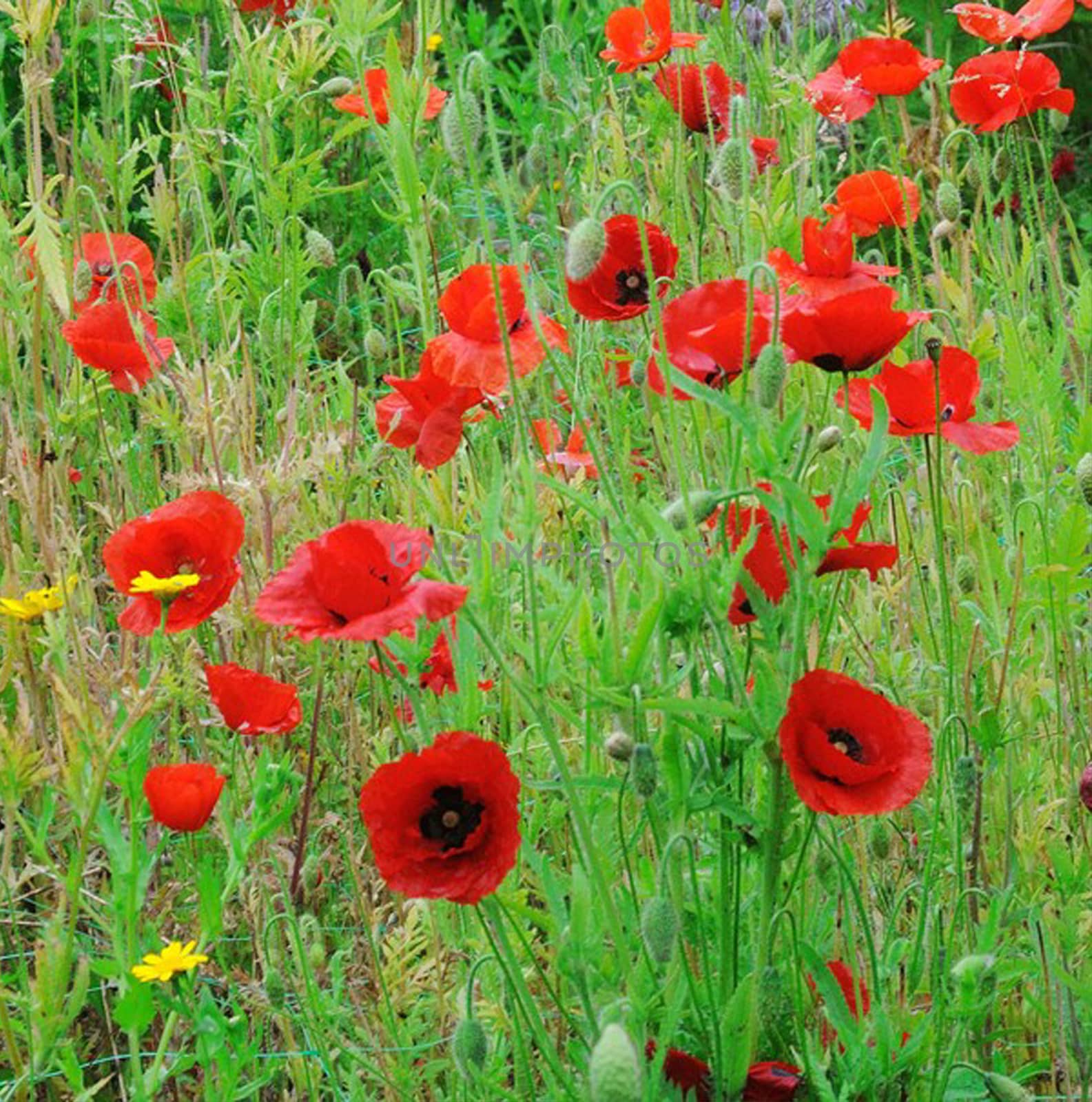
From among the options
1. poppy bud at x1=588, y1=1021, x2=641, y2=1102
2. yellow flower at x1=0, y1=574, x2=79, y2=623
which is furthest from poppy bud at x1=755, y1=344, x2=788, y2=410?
yellow flower at x1=0, y1=574, x2=79, y2=623

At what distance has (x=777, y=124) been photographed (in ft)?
8.39

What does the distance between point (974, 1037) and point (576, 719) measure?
18.2 inches

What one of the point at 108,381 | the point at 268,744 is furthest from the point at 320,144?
the point at 268,744

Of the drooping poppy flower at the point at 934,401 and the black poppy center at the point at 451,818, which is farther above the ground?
the drooping poppy flower at the point at 934,401

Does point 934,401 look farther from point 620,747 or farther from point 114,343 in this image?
point 114,343

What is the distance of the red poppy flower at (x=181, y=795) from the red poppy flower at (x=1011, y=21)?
1299 millimetres

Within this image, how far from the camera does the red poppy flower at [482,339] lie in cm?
143

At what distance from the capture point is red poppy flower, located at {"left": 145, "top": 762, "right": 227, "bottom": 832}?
1348 mm

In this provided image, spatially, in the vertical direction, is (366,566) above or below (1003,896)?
above

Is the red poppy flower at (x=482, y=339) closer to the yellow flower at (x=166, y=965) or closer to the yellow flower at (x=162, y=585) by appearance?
the yellow flower at (x=162, y=585)

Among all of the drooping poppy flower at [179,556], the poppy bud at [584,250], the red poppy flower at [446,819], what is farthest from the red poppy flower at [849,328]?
the drooping poppy flower at [179,556]

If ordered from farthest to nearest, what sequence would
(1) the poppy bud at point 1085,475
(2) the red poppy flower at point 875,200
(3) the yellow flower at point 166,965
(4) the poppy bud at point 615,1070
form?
(2) the red poppy flower at point 875,200, (1) the poppy bud at point 1085,475, (3) the yellow flower at point 166,965, (4) the poppy bud at point 615,1070

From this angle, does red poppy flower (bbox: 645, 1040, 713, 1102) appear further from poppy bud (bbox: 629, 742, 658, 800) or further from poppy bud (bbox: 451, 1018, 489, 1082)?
poppy bud (bbox: 629, 742, 658, 800)

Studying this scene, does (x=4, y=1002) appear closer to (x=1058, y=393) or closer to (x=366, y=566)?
(x=366, y=566)
